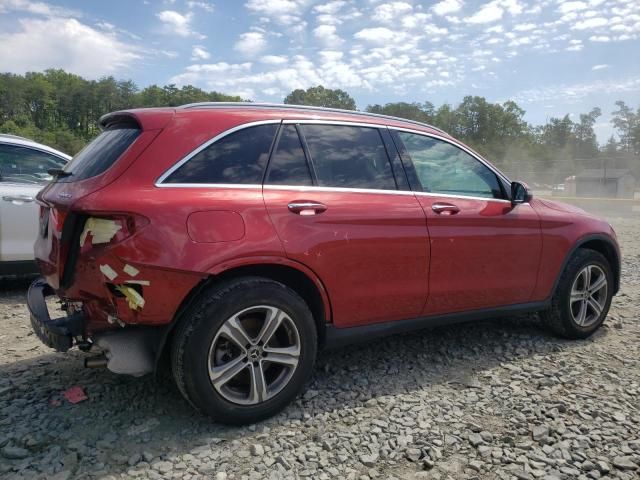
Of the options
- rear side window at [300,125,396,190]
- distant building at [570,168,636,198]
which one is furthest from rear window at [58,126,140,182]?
distant building at [570,168,636,198]

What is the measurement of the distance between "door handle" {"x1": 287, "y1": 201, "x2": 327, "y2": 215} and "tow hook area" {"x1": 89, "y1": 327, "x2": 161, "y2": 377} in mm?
965

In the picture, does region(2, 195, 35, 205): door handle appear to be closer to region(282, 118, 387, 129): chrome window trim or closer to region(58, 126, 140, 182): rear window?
region(58, 126, 140, 182): rear window

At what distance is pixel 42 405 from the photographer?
2938 millimetres

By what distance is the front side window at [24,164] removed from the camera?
208 inches

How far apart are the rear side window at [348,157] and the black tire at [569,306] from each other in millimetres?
1890

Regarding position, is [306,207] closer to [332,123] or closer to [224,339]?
[332,123]

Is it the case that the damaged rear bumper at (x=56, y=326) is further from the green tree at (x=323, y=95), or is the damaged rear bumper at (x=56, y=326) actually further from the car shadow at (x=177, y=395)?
the green tree at (x=323, y=95)

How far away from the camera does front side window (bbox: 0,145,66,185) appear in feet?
17.4

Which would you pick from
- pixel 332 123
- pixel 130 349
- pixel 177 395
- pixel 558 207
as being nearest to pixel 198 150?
pixel 332 123

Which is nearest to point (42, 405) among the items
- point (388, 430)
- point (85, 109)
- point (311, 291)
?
point (311, 291)

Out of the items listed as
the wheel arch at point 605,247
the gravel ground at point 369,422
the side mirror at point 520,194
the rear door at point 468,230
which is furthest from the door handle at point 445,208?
the wheel arch at point 605,247

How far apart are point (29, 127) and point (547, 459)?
95026 millimetres

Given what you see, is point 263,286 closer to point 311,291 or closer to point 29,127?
point 311,291

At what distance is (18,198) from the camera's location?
17.0ft
